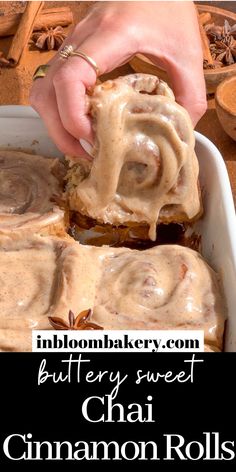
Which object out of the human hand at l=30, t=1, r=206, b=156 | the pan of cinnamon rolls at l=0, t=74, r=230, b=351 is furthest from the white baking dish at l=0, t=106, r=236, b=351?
the human hand at l=30, t=1, r=206, b=156

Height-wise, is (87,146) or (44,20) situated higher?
(87,146)

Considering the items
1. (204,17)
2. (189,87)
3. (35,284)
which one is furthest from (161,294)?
(204,17)

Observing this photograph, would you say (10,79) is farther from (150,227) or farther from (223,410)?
(223,410)

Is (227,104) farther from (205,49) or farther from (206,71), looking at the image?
(205,49)

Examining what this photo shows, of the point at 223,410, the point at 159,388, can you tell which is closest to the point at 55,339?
the point at 159,388

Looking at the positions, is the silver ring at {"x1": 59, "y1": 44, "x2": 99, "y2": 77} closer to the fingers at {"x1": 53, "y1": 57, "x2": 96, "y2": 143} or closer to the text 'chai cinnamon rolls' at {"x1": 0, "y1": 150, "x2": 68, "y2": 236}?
the fingers at {"x1": 53, "y1": 57, "x2": 96, "y2": 143}

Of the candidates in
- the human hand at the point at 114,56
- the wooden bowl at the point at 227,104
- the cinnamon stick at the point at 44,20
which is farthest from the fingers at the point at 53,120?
the cinnamon stick at the point at 44,20
